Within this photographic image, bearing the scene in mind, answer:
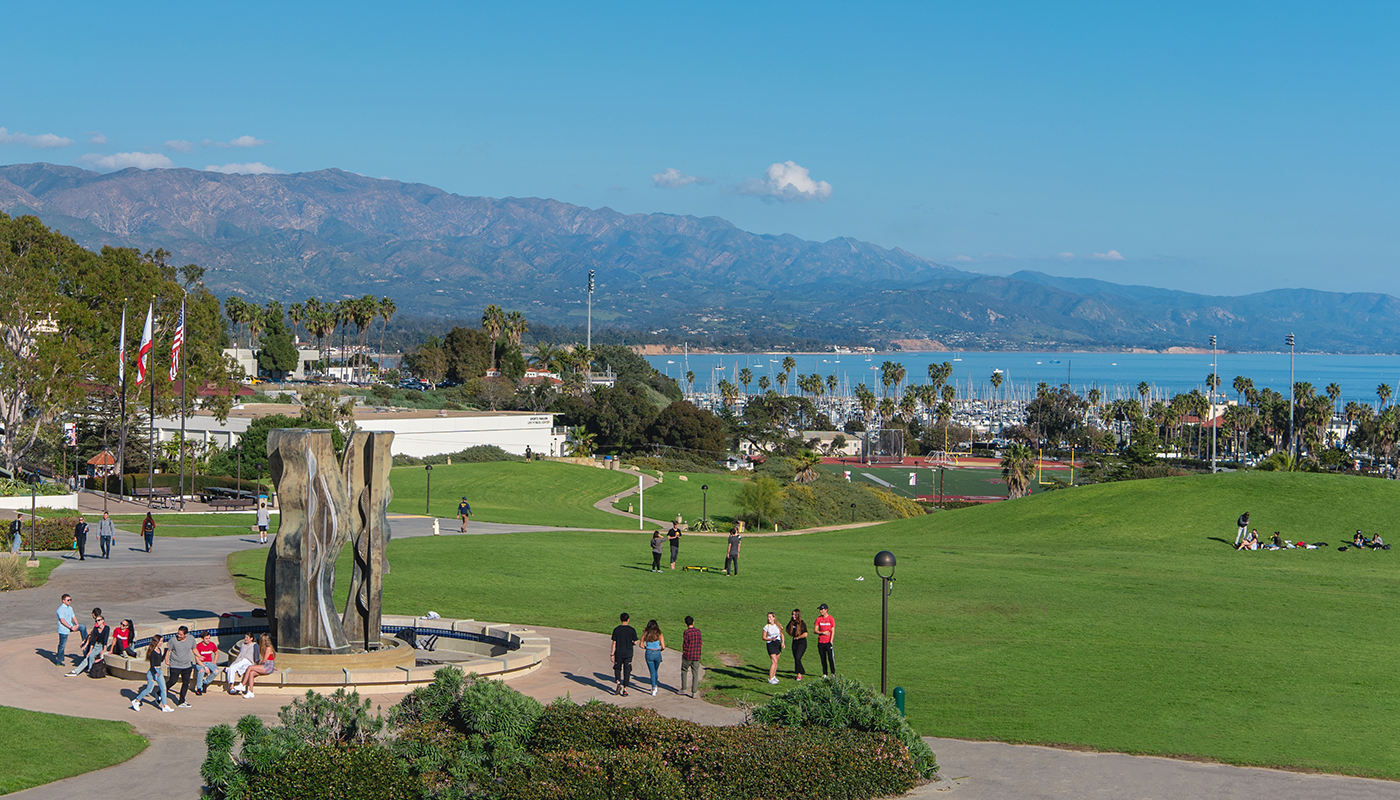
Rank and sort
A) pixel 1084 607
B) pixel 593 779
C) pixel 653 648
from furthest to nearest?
pixel 1084 607 → pixel 653 648 → pixel 593 779

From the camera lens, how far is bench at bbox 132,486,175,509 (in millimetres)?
61438

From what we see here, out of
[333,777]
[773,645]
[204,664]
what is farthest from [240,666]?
[773,645]

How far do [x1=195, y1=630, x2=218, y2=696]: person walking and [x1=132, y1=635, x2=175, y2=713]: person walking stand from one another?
2.63ft

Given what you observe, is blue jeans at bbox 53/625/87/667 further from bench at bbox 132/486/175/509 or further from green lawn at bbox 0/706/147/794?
bench at bbox 132/486/175/509

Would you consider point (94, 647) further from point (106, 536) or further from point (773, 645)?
point (106, 536)

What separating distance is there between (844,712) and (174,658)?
11.9m

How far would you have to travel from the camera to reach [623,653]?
21188 mm

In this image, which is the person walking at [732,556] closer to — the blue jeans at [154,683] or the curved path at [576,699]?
the curved path at [576,699]

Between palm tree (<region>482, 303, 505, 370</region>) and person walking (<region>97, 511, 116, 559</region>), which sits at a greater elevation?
palm tree (<region>482, 303, 505, 370</region>)

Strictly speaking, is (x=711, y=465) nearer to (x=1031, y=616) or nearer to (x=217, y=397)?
(x=217, y=397)

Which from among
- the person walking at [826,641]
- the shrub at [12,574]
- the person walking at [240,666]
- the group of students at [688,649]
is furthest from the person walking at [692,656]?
the shrub at [12,574]

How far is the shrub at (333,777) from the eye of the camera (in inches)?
556

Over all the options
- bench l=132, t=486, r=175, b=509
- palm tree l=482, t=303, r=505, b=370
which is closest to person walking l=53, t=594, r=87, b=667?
bench l=132, t=486, r=175, b=509

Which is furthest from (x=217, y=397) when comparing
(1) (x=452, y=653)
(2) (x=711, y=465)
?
(1) (x=452, y=653)
